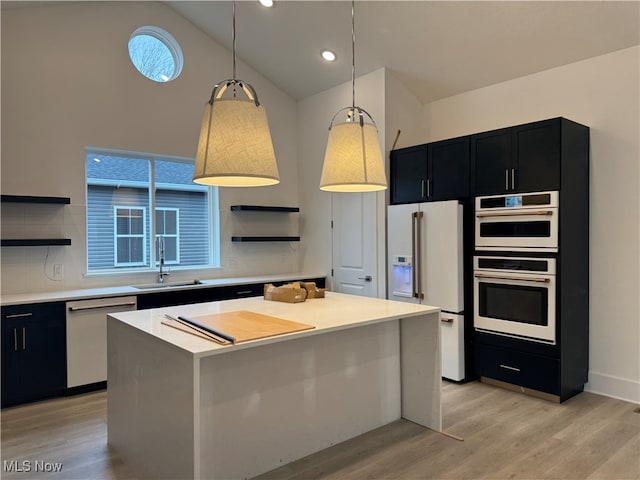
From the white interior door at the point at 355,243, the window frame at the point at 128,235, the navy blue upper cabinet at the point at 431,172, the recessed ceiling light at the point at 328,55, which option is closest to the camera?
the navy blue upper cabinet at the point at 431,172

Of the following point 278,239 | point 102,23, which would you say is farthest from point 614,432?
point 102,23

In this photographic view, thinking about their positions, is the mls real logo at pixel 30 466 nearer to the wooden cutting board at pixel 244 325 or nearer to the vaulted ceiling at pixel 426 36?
the wooden cutting board at pixel 244 325

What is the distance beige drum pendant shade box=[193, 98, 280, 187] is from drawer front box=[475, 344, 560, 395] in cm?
277

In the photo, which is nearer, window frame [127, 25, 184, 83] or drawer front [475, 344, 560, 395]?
drawer front [475, 344, 560, 395]

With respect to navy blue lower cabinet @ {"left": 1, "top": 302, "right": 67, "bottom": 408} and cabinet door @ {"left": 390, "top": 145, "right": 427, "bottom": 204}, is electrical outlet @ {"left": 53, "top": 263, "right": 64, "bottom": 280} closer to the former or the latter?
navy blue lower cabinet @ {"left": 1, "top": 302, "right": 67, "bottom": 408}

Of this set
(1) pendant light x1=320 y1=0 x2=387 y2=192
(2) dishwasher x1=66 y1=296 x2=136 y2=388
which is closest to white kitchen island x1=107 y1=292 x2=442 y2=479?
(1) pendant light x1=320 y1=0 x2=387 y2=192

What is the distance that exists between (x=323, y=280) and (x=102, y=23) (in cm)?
348

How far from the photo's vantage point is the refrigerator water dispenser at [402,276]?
4402mm

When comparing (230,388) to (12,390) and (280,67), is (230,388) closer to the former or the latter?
(12,390)

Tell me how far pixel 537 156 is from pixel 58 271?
4.23 m

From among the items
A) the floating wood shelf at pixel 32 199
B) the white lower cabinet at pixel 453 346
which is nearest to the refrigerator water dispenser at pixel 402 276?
the white lower cabinet at pixel 453 346

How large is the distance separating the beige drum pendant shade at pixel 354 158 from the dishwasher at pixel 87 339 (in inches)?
95.0

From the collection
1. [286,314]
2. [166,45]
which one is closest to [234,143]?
[286,314]

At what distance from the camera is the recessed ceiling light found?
4.70 meters
